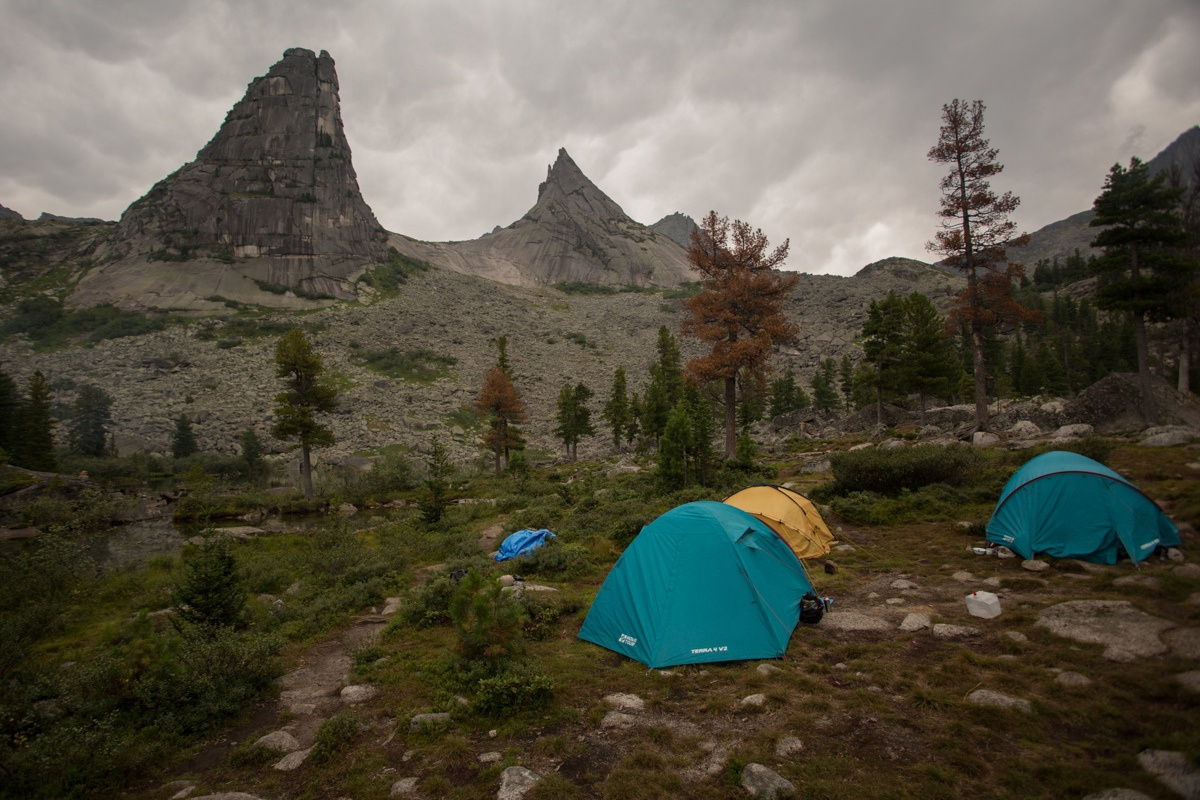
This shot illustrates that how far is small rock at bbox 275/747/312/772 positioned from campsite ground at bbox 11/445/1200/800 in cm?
9

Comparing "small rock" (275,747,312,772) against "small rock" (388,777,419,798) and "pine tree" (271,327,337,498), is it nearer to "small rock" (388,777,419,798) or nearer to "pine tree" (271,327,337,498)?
"small rock" (388,777,419,798)

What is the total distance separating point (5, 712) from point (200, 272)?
116282 mm

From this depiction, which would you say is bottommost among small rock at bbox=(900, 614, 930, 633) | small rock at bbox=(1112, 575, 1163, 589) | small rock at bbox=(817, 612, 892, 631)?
small rock at bbox=(817, 612, 892, 631)

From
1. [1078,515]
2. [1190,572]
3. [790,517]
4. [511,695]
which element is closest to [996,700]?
[1190,572]

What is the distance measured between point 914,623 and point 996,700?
7.76 feet

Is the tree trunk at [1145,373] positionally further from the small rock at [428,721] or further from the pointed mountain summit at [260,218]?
the pointed mountain summit at [260,218]

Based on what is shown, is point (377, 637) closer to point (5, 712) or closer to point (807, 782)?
point (5, 712)

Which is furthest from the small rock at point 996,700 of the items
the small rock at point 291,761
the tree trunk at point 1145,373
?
the tree trunk at point 1145,373

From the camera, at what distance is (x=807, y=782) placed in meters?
4.10

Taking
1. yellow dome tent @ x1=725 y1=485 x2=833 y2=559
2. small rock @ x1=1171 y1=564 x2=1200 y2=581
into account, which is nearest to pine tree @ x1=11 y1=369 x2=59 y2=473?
yellow dome tent @ x1=725 y1=485 x2=833 y2=559

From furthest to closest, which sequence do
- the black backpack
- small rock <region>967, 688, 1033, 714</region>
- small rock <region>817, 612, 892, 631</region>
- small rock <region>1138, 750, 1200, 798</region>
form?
the black backpack
small rock <region>817, 612, 892, 631</region>
small rock <region>967, 688, 1033, 714</region>
small rock <region>1138, 750, 1200, 798</region>

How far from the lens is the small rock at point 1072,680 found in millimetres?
4921

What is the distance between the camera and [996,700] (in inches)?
196

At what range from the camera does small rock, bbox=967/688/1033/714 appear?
4.79m
